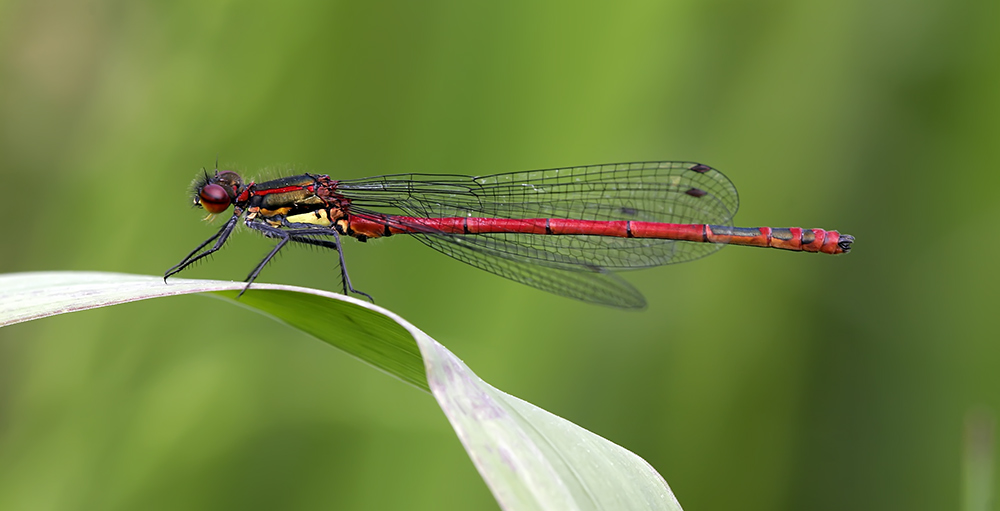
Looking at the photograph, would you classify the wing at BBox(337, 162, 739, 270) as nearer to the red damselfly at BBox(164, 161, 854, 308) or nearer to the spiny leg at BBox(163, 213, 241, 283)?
the red damselfly at BBox(164, 161, 854, 308)

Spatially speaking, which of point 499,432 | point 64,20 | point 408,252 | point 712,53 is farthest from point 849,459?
point 64,20

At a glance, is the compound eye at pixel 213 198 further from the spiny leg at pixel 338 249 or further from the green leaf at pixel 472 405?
the green leaf at pixel 472 405

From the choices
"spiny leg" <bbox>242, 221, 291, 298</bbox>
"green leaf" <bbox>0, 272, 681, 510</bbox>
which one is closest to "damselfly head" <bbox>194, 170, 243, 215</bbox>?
"spiny leg" <bbox>242, 221, 291, 298</bbox>

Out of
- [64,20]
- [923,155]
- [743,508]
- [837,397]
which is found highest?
[64,20]

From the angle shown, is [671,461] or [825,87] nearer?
[671,461]

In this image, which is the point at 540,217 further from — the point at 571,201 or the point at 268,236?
the point at 268,236

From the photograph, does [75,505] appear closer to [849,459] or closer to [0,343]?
[0,343]

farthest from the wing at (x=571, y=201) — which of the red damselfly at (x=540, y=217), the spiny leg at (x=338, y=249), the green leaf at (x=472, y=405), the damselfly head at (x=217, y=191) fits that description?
the green leaf at (x=472, y=405)

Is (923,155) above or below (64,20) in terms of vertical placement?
below
